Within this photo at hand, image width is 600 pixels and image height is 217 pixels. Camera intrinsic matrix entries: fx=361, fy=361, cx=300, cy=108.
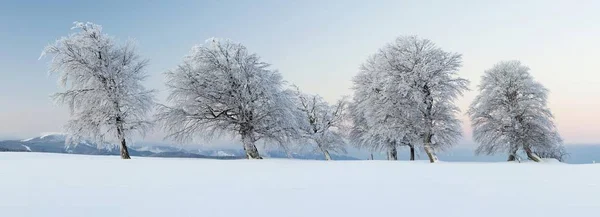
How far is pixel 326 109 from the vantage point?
1517 inches

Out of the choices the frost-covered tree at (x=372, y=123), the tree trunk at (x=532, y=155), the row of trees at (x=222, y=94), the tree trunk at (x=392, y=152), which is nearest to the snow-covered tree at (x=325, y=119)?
the frost-covered tree at (x=372, y=123)

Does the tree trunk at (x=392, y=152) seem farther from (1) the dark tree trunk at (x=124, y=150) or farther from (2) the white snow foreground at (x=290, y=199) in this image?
(2) the white snow foreground at (x=290, y=199)

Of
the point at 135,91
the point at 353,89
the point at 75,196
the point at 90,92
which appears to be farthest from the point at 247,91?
the point at 75,196

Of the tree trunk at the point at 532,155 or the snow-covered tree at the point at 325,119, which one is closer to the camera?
the tree trunk at the point at 532,155

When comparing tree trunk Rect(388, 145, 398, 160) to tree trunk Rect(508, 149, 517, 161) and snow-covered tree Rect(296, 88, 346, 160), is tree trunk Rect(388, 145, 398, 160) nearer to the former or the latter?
snow-covered tree Rect(296, 88, 346, 160)

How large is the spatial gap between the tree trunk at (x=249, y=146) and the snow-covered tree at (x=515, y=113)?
1871cm

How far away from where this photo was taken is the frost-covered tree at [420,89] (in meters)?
24.2

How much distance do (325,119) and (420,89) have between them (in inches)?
607

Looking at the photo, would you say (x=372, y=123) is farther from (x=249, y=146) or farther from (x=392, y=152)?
(x=249, y=146)

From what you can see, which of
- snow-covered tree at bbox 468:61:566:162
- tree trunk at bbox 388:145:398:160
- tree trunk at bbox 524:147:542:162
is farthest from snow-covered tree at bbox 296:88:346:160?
tree trunk at bbox 524:147:542:162

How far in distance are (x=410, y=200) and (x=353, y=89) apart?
29.8m

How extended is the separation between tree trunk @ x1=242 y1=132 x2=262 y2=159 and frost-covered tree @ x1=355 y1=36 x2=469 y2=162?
382 inches

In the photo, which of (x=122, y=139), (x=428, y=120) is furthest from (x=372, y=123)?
(x=122, y=139)

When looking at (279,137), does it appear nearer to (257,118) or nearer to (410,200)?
(257,118)
